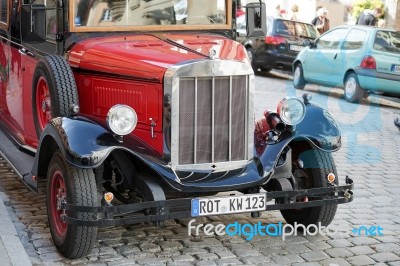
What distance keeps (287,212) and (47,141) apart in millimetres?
2049

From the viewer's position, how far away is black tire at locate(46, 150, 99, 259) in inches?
193

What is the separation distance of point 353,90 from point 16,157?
8694 mm

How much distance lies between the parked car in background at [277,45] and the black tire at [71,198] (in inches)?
501

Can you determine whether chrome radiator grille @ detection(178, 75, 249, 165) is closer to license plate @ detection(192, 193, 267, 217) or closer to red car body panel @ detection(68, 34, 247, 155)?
red car body panel @ detection(68, 34, 247, 155)

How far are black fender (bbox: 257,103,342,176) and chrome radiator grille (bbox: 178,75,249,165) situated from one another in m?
0.19

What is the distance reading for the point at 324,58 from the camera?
49.3 ft

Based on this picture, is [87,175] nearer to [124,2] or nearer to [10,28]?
[124,2]

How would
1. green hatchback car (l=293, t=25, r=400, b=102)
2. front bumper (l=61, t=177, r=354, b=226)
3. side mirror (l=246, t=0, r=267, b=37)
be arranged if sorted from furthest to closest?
green hatchback car (l=293, t=25, r=400, b=102)
side mirror (l=246, t=0, r=267, b=37)
front bumper (l=61, t=177, r=354, b=226)

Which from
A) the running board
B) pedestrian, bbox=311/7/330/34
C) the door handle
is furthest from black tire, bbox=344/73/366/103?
the door handle

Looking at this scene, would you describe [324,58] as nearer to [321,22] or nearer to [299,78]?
[299,78]

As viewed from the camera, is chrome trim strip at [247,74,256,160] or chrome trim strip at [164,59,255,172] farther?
chrome trim strip at [247,74,256,160]

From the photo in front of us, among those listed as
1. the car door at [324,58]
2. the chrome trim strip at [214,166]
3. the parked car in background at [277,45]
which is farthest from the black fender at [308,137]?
the parked car in background at [277,45]

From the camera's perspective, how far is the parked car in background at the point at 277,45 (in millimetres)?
17688

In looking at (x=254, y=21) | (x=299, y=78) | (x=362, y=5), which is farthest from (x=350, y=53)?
(x=362, y=5)
